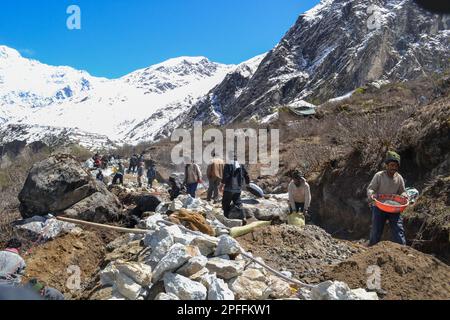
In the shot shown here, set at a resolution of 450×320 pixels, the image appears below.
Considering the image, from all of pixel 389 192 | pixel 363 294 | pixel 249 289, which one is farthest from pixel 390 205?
pixel 249 289

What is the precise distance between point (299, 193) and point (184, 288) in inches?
161

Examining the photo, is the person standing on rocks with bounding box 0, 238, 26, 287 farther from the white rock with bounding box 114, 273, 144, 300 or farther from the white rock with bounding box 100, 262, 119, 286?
the white rock with bounding box 114, 273, 144, 300

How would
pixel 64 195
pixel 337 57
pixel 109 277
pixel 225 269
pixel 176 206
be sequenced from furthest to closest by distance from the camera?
pixel 337 57
pixel 64 195
pixel 176 206
pixel 109 277
pixel 225 269

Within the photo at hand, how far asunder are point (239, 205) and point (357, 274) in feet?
11.9

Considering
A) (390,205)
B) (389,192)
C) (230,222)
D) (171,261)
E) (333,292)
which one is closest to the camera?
(333,292)

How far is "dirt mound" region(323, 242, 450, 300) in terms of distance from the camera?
13.1 feet

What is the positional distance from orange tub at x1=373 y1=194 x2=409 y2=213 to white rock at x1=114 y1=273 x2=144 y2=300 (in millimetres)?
2890

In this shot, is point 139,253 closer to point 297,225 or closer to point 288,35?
point 297,225

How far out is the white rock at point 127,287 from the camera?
12.8ft

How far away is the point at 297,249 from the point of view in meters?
5.95

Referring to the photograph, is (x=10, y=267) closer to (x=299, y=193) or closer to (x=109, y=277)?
(x=109, y=277)

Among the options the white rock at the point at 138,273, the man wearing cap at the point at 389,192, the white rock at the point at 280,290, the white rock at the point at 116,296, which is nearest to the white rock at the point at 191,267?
the white rock at the point at 138,273

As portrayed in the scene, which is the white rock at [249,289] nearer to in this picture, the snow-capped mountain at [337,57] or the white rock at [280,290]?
the white rock at [280,290]

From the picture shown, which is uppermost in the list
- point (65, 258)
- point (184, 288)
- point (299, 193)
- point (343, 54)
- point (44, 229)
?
point (343, 54)
